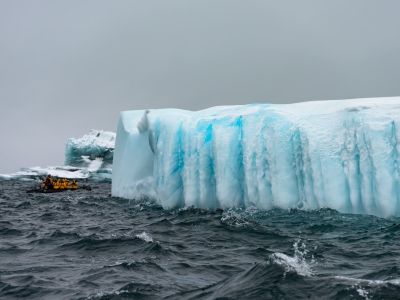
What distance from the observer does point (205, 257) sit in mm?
6992

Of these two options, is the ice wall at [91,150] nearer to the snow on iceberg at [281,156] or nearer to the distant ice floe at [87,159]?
the distant ice floe at [87,159]

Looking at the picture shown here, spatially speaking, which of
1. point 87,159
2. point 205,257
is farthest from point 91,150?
point 205,257

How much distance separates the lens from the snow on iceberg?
34.5 ft

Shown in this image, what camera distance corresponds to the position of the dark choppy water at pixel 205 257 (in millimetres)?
5070

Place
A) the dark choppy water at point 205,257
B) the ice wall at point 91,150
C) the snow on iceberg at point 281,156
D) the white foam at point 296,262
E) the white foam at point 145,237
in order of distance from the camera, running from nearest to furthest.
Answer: the dark choppy water at point 205,257 → the white foam at point 296,262 → the white foam at point 145,237 → the snow on iceberg at point 281,156 → the ice wall at point 91,150

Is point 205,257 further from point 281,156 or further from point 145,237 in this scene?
point 281,156

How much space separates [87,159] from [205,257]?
149ft

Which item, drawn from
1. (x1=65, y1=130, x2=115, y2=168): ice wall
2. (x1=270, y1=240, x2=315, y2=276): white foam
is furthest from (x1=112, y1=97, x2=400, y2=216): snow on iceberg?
(x1=65, y1=130, x2=115, y2=168): ice wall

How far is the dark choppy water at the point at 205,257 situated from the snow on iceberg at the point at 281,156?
56 cm

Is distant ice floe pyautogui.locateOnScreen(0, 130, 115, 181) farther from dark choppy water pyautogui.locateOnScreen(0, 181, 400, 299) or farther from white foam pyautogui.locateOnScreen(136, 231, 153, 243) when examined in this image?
white foam pyautogui.locateOnScreen(136, 231, 153, 243)

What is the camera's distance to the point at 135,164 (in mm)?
15609

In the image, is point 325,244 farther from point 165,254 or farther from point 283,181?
point 283,181

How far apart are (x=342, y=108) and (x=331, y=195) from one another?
7.50ft

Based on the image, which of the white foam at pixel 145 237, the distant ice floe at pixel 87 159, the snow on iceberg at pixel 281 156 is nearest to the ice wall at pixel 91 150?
the distant ice floe at pixel 87 159
